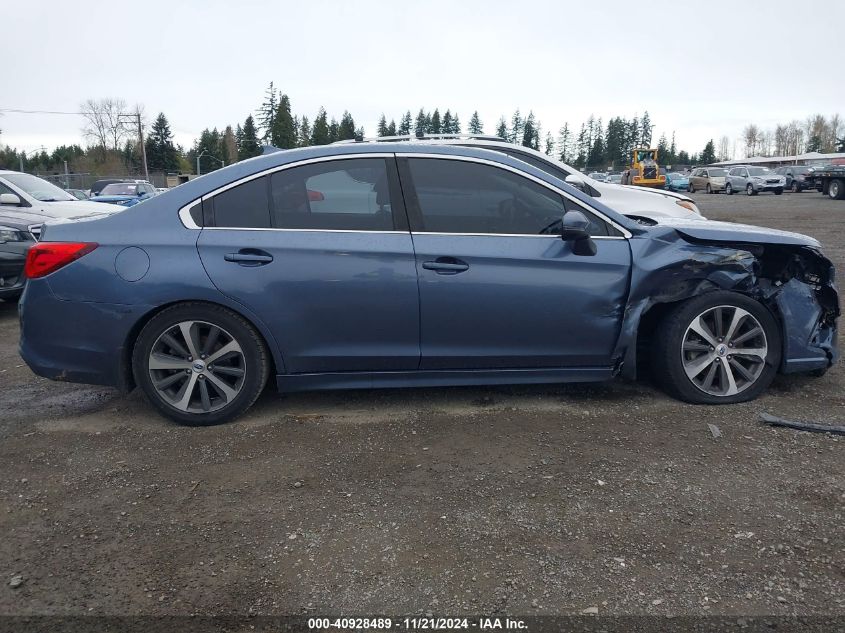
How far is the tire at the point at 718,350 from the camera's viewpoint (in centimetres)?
403

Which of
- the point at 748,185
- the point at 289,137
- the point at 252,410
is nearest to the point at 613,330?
the point at 252,410

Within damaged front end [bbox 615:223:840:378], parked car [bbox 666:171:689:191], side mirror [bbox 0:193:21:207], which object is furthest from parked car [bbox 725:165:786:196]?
side mirror [bbox 0:193:21:207]

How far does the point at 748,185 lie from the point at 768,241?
3748 cm

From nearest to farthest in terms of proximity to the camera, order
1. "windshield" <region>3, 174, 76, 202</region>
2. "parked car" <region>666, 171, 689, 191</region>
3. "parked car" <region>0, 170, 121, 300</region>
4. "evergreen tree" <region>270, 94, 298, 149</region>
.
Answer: "parked car" <region>0, 170, 121, 300</region>, "windshield" <region>3, 174, 76, 202</region>, "parked car" <region>666, 171, 689, 191</region>, "evergreen tree" <region>270, 94, 298, 149</region>

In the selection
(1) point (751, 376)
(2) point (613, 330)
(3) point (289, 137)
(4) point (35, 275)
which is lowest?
(1) point (751, 376)

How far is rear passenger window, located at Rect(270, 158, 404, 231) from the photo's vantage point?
12.7 feet

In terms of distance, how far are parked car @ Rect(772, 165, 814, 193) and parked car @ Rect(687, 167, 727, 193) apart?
2.90 metres

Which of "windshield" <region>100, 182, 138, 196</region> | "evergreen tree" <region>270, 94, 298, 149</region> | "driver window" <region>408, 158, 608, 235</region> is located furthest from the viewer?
"evergreen tree" <region>270, 94, 298, 149</region>

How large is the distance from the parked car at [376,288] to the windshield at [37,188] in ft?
21.1

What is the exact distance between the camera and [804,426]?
3.73 m

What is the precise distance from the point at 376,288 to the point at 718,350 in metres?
2.14

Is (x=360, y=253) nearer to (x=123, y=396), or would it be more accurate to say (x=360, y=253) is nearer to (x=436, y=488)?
(x=436, y=488)

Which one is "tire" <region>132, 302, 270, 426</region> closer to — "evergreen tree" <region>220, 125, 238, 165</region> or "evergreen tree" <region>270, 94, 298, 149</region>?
"evergreen tree" <region>270, 94, 298, 149</region>

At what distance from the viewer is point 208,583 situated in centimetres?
246
